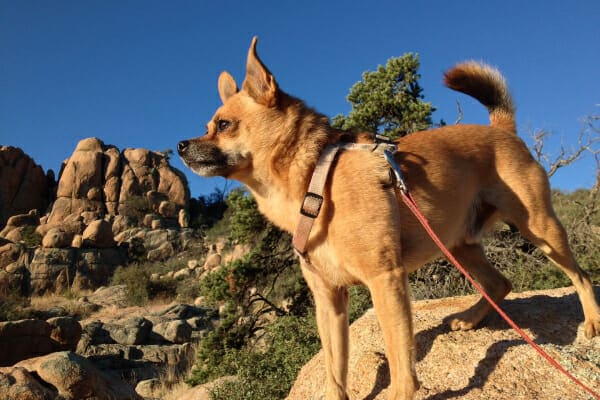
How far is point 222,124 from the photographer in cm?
338

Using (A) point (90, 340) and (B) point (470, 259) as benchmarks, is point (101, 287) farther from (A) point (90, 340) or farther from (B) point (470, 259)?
(B) point (470, 259)

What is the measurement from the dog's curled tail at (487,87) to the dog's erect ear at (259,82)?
1.91 metres

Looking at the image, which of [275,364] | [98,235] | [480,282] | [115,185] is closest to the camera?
[480,282]

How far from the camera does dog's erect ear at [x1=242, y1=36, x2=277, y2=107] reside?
10.8ft

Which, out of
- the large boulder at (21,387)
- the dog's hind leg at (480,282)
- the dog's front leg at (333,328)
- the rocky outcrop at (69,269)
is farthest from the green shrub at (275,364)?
the rocky outcrop at (69,269)

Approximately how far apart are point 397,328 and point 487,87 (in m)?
2.72

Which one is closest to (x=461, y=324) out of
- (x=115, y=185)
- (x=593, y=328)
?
(x=593, y=328)

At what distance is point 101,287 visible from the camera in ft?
102

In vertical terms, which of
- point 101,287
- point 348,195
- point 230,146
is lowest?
point 348,195

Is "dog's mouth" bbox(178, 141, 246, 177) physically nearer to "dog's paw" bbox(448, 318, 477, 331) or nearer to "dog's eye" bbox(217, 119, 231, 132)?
"dog's eye" bbox(217, 119, 231, 132)

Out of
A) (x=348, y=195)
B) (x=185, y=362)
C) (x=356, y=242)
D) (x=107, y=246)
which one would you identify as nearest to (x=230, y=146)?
(x=348, y=195)

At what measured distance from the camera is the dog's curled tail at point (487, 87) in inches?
172

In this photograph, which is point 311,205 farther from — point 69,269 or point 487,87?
point 69,269

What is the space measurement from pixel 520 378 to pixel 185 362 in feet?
50.3
